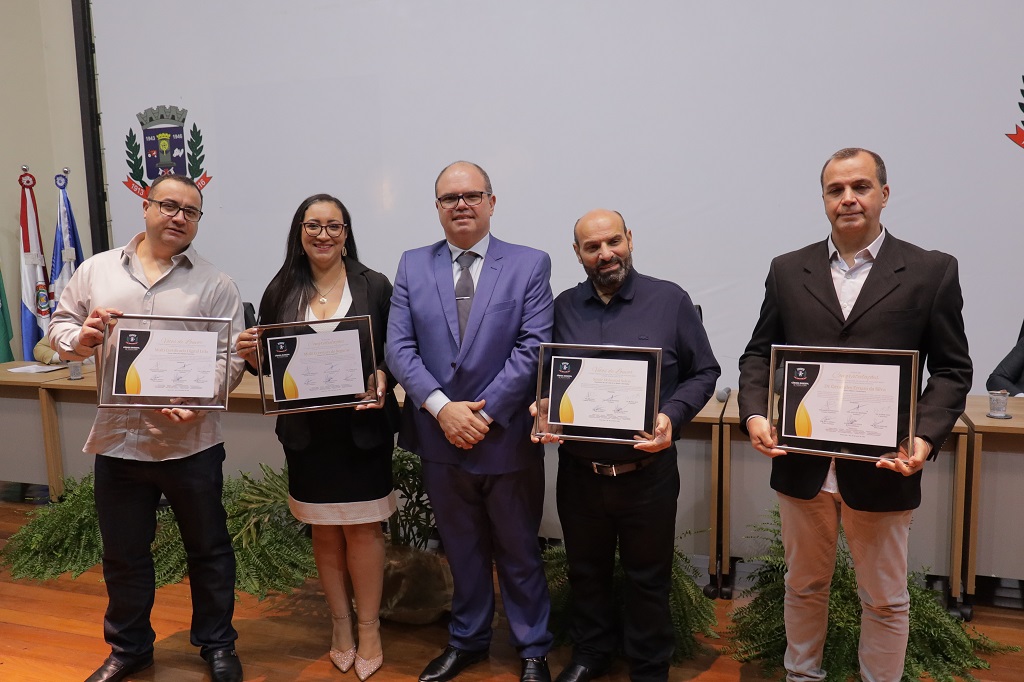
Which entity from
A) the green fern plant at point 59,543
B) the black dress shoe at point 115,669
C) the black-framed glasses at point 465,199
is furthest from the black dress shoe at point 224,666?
the black-framed glasses at point 465,199

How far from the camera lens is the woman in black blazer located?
95.4 inches

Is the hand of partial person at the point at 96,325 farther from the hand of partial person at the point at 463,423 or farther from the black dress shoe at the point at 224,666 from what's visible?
the black dress shoe at the point at 224,666

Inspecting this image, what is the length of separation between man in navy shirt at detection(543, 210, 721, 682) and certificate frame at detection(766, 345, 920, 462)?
0.35 meters

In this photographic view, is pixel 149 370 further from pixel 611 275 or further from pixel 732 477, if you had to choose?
pixel 732 477

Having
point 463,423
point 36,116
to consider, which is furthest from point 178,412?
point 36,116

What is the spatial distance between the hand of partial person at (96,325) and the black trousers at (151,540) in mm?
393

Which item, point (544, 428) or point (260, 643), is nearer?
→ point (544, 428)

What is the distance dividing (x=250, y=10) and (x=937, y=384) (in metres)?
4.46

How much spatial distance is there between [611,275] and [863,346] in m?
0.72

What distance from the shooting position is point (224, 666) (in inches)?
101

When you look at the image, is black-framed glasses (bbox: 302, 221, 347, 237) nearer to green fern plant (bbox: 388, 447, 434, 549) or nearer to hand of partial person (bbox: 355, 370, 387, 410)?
hand of partial person (bbox: 355, 370, 387, 410)

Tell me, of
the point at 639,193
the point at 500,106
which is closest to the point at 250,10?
the point at 500,106

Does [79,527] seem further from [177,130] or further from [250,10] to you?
[250,10]

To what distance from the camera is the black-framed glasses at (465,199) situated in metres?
2.35
